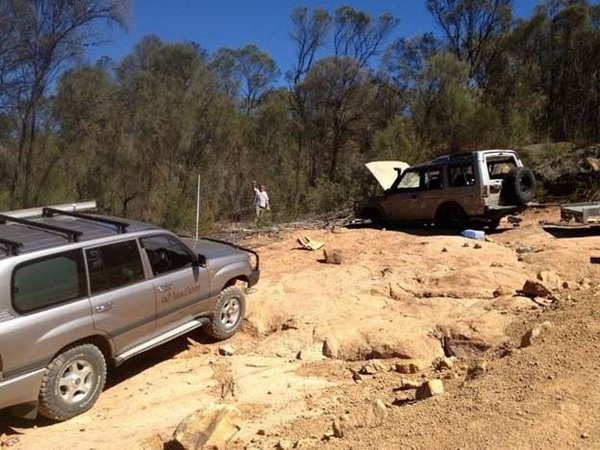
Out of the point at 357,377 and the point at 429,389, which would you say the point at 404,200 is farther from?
the point at 429,389

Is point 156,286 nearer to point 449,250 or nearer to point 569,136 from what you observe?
point 449,250

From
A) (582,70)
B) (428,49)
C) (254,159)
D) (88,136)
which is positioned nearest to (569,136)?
(582,70)

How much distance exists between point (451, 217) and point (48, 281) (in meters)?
9.97

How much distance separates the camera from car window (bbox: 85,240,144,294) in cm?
589

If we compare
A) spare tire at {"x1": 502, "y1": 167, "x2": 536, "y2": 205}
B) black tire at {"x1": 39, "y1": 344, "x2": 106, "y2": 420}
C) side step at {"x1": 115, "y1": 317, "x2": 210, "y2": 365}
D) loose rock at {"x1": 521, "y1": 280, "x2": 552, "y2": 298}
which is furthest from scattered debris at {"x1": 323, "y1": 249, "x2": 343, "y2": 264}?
black tire at {"x1": 39, "y1": 344, "x2": 106, "y2": 420}

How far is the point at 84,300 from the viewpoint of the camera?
18.7 feet

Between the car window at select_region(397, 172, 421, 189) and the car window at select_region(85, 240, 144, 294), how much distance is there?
9238mm

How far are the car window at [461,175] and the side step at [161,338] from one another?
7.72 meters

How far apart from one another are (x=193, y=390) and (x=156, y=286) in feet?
3.72

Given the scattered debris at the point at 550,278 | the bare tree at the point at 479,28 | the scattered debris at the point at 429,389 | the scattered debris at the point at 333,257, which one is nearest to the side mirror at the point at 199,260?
the scattered debris at the point at 429,389

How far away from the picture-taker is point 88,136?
83.2 feet

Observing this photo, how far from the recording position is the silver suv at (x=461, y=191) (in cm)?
1281

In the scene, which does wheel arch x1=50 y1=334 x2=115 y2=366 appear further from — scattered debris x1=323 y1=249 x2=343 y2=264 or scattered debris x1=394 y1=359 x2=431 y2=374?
scattered debris x1=323 y1=249 x2=343 y2=264

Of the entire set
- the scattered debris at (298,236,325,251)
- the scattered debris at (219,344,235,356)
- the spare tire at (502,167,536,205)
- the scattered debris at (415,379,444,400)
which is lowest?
the scattered debris at (219,344,235,356)
